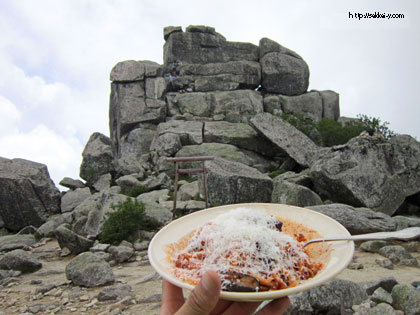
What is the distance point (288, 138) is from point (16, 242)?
1297cm

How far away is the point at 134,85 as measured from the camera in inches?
1065

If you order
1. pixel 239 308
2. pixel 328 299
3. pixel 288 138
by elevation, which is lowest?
pixel 328 299

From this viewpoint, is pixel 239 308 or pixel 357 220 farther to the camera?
pixel 357 220

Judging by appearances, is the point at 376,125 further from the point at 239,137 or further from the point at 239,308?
the point at 239,308

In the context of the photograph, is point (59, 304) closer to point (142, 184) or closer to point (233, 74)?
point (142, 184)

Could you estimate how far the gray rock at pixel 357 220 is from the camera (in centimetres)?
780

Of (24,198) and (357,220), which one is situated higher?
(357,220)

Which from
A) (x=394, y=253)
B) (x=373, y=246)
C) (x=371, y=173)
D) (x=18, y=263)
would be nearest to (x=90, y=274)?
(x=18, y=263)

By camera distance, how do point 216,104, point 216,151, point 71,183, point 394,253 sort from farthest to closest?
point 216,104 < point 216,151 < point 71,183 < point 394,253

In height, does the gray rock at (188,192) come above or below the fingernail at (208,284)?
below

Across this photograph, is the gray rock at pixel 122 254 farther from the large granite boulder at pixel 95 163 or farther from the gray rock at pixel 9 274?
the large granite boulder at pixel 95 163

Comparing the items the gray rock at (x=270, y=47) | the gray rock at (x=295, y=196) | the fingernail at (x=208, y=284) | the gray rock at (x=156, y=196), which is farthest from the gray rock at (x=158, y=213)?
the gray rock at (x=270, y=47)

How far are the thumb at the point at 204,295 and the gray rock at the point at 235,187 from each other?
888 centimetres

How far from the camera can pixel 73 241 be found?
348 inches
